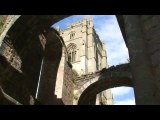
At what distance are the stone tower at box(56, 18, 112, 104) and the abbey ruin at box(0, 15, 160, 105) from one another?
23.7 metres

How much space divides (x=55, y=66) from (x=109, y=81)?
3.23 meters

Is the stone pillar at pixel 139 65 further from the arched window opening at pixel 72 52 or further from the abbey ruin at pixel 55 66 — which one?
the arched window opening at pixel 72 52

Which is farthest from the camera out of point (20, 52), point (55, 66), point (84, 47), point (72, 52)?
point (72, 52)

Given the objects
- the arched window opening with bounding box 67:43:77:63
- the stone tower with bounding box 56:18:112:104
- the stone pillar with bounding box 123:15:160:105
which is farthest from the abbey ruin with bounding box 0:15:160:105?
the arched window opening with bounding box 67:43:77:63

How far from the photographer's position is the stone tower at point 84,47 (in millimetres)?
39094

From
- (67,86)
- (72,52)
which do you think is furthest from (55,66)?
(72,52)

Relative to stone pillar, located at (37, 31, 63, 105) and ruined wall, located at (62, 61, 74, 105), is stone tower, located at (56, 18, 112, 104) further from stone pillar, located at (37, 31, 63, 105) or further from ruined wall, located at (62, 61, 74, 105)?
stone pillar, located at (37, 31, 63, 105)

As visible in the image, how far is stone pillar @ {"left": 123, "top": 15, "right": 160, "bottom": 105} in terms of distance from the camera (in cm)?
Answer: 261

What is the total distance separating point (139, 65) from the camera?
3.00m

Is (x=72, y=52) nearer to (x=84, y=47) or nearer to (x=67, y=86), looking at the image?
(x=84, y=47)
